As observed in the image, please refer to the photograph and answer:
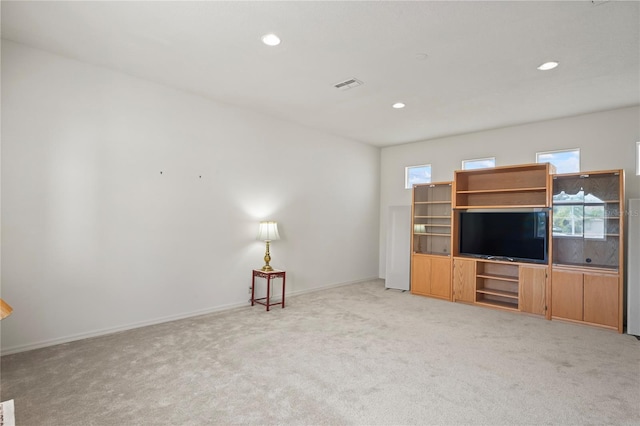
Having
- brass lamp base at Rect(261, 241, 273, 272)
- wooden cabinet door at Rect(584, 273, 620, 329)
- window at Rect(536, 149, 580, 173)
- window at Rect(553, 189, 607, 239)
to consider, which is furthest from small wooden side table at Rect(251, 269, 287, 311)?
window at Rect(536, 149, 580, 173)

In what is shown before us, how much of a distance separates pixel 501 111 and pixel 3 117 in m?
6.08

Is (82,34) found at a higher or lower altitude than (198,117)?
higher

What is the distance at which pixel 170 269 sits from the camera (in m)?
4.30

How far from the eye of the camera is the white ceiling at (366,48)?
270 centimetres

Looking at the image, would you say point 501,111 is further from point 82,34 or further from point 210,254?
point 82,34

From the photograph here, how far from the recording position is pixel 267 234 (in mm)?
5023

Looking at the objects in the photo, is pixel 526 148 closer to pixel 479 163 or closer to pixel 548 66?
pixel 479 163

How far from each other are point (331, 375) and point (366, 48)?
10.0 ft

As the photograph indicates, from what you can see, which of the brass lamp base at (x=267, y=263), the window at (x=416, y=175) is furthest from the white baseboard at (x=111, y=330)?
the window at (x=416, y=175)

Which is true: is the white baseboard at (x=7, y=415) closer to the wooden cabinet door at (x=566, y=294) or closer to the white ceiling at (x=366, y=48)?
the white ceiling at (x=366, y=48)

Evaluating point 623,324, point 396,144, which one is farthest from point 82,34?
point 623,324

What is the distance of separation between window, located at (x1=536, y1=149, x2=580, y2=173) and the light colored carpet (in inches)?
95.6

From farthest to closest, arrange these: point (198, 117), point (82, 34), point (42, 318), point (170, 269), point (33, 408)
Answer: point (198, 117) → point (170, 269) → point (42, 318) → point (82, 34) → point (33, 408)

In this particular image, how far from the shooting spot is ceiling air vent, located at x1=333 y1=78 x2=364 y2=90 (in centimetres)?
405
